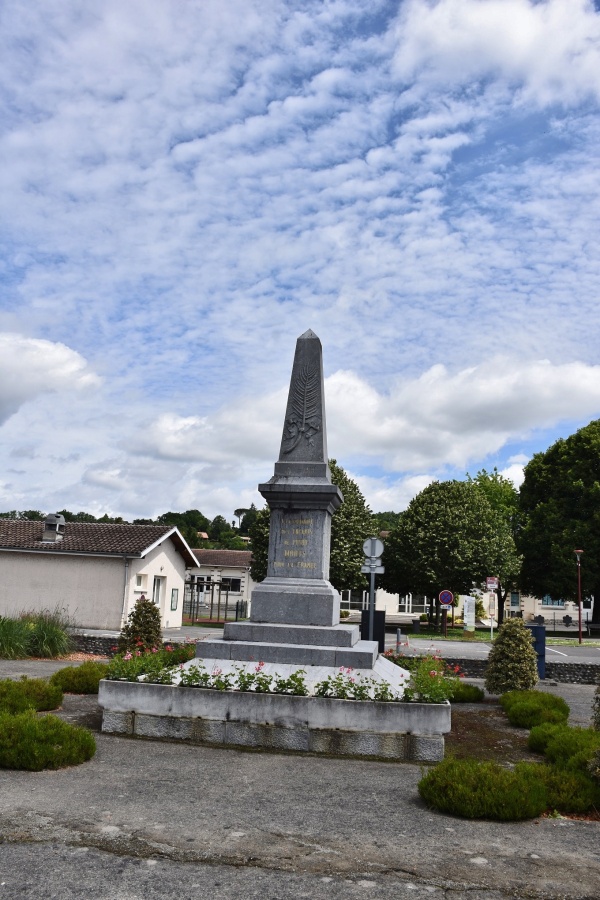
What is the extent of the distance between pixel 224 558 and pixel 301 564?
5035 cm

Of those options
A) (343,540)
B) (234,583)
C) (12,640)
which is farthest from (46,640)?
(234,583)

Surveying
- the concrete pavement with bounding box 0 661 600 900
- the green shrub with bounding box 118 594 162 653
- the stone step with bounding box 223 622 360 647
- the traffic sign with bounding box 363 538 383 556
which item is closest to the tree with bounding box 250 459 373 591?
the traffic sign with bounding box 363 538 383 556

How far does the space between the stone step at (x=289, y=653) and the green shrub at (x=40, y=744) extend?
3.11 metres

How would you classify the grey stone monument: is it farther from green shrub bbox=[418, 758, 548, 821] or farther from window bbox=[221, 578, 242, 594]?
window bbox=[221, 578, 242, 594]

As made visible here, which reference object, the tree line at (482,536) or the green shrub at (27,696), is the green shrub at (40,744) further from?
the tree line at (482,536)

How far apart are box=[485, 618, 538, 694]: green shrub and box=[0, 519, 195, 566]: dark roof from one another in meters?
A: 19.8

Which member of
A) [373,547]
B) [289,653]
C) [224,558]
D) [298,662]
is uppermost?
[373,547]

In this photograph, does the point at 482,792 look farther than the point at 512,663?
No

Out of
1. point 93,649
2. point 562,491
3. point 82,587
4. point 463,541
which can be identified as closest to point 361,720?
point 93,649

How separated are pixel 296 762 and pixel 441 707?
1.77m

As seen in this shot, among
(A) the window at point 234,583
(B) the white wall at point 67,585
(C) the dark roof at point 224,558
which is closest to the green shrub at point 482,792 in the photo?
(B) the white wall at point 67,585

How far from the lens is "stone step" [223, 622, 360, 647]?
1050 cm

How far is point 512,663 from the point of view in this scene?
1386 centimetres

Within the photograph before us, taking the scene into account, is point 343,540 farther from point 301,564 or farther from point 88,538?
point 301,564
